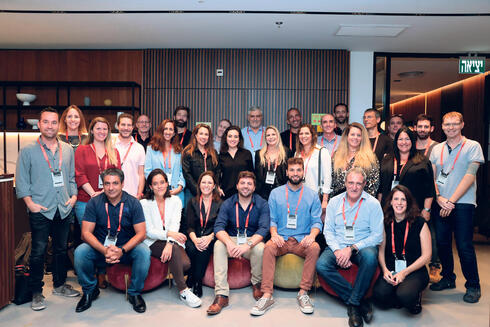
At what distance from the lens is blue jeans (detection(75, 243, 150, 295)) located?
9.75ft

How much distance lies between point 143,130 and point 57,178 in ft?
4.89

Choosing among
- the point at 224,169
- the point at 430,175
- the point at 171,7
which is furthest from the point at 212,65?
the point at 430,175

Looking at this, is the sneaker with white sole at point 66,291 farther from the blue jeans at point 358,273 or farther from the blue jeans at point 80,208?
the blue jeans at point 358,273

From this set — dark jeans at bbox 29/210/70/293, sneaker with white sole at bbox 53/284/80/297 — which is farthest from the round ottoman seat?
dark jeans at bbox 29/210/70/293

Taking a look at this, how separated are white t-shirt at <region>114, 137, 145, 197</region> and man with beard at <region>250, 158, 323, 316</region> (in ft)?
4.48

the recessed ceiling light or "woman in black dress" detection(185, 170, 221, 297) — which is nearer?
"woman in black dress" detection(185, 170, 221, 297)

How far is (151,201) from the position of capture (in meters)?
3.38

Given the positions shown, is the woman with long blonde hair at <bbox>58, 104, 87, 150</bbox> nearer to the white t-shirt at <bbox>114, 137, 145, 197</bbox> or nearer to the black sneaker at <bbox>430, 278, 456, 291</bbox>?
the white t-shirt at <bbox>114, 137, 145, 197</bbox>

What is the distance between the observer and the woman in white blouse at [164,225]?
3.21m

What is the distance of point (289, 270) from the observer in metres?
3.29

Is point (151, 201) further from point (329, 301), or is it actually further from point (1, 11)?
point (1, 11)

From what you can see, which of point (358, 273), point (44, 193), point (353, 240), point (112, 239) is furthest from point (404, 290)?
point (44, 193)

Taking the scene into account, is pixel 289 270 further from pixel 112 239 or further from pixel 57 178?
pixel 57 178

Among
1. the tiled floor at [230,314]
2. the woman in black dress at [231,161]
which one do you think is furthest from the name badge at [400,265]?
the woman in black dress at [231,161]
